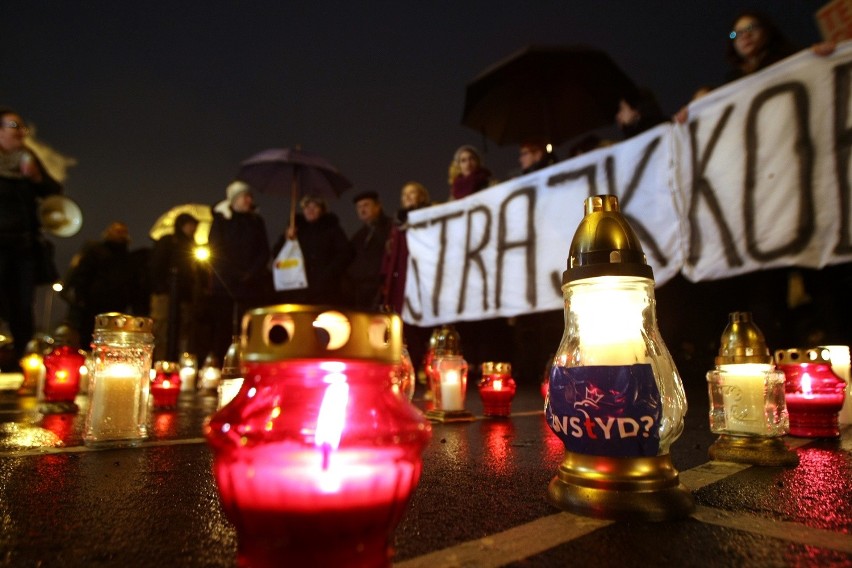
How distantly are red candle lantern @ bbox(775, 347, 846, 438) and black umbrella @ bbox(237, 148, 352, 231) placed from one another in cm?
560

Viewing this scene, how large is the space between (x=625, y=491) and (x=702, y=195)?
3.23 metres

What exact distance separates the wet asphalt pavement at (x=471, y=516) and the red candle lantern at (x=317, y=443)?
0.66 feet

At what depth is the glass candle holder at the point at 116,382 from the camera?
175 cm

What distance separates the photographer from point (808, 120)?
3.11 metres

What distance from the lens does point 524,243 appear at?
463cm

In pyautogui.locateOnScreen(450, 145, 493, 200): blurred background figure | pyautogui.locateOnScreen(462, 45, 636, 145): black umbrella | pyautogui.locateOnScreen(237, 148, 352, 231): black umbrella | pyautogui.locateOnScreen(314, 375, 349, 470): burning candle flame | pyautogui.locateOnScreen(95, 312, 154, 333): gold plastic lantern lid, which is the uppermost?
pyautogui.locateOnScreen(462, 45, 636, 145): black umbrella

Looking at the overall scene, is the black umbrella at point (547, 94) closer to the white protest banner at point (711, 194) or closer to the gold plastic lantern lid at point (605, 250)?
the white protest banner at point (711, 194)

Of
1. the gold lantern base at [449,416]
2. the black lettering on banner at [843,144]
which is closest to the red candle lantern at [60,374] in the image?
the gold lantern base at [449,416]

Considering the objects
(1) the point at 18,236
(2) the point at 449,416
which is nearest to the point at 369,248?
(1) the point at 18,236

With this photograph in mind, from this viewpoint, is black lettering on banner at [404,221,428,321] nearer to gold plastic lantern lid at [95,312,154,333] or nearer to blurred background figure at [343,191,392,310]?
blurred background figure at [343,191,392,310]

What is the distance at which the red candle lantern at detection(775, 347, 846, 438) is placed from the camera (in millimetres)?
1861

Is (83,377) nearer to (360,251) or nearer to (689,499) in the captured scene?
(360,251)

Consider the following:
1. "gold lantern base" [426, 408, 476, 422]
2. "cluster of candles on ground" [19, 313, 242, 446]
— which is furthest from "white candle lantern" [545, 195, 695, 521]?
"gold lantern base" [426, 408, 476, 422]

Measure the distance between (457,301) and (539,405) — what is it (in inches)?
76.9
